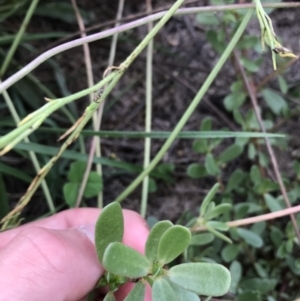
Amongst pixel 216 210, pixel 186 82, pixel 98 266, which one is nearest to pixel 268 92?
pixel 186 82

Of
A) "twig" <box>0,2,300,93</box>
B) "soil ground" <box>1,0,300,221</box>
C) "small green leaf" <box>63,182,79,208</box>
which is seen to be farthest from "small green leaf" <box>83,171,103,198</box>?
"twig" <box>0,2,300,93</box>

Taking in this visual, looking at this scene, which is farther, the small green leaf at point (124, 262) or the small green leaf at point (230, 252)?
the small green leaf at point (230, 252)

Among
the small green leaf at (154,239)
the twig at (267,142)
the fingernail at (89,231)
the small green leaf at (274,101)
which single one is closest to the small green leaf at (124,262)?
the small green leaf at (154,239)

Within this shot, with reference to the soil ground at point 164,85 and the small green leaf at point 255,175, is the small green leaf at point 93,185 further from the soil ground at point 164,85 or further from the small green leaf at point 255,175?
the small green leaf at point 255,175

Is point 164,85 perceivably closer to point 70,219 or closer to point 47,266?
point 70,219

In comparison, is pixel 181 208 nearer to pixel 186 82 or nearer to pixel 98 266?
pixel 186 82

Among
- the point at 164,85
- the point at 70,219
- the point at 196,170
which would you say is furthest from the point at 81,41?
the point at 164,85
